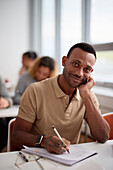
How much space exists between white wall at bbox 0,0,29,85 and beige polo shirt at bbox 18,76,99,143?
12.4 feet

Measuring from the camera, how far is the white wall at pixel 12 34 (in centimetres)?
486

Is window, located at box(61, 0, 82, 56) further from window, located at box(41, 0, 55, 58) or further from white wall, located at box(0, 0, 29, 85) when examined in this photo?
white wall, located at box(0, 0, 29, 85)

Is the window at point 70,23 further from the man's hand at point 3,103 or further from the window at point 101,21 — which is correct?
the man's hand at point 3,103

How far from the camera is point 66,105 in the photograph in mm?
1338

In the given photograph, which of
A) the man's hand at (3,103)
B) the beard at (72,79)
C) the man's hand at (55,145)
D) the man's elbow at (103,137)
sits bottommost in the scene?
the man's hand at (3,103)

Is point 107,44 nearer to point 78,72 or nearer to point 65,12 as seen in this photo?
point 65,12

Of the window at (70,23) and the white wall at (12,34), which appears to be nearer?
the window at (70,23)

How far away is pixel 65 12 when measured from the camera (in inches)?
158

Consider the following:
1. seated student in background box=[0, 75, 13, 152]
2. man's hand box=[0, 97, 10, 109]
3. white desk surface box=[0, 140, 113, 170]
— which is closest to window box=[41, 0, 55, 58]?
seated student in background box=[0, 75, 13, 152]

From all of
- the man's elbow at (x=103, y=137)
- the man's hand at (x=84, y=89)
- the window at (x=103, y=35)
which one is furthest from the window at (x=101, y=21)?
the man's elbow at (x=103, y=137)

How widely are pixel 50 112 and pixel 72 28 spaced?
2.78 metres

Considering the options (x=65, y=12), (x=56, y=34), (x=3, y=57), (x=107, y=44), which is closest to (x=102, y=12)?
(x=107, y=44)

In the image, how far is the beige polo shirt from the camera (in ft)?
4.21

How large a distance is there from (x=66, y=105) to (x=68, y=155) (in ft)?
1.39
